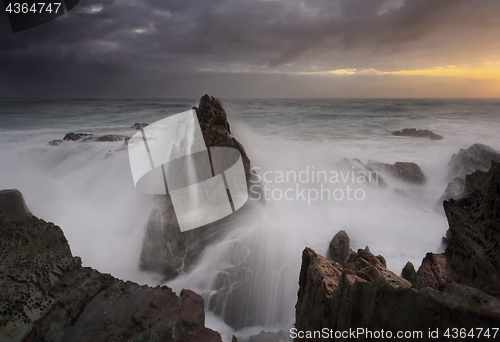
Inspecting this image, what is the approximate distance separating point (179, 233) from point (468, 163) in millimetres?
11613

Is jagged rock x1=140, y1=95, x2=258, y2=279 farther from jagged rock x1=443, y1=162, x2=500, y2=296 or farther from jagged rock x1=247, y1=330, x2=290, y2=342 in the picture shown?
jagged rock x1=443, y1=162, x2=500, y2=296

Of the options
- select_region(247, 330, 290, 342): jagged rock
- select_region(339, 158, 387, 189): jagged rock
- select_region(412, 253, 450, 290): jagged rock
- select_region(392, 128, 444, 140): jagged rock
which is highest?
select_region(392, 128, 444, 140): jagged rock

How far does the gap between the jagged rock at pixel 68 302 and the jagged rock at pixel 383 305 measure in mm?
1216

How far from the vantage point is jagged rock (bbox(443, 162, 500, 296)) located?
197cm

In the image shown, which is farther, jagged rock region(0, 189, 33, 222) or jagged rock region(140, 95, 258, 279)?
jagged rock region(140, 95, 258, 279)

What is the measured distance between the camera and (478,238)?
85.4 inches

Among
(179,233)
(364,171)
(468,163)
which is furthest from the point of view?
(364,171)

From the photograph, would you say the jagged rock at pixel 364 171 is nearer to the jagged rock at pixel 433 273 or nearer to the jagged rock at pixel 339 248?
the jagged rock at pixel 339 248

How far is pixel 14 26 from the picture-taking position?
4.03m

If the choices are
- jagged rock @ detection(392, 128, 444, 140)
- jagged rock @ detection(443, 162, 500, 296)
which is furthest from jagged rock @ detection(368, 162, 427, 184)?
jagged rock @ detection(392, 128, 444, 140)

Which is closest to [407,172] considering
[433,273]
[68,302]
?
[433,273]

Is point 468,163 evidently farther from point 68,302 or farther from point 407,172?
point 68,302

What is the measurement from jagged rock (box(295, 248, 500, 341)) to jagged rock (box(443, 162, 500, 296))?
536mm

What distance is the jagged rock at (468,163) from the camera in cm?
799
